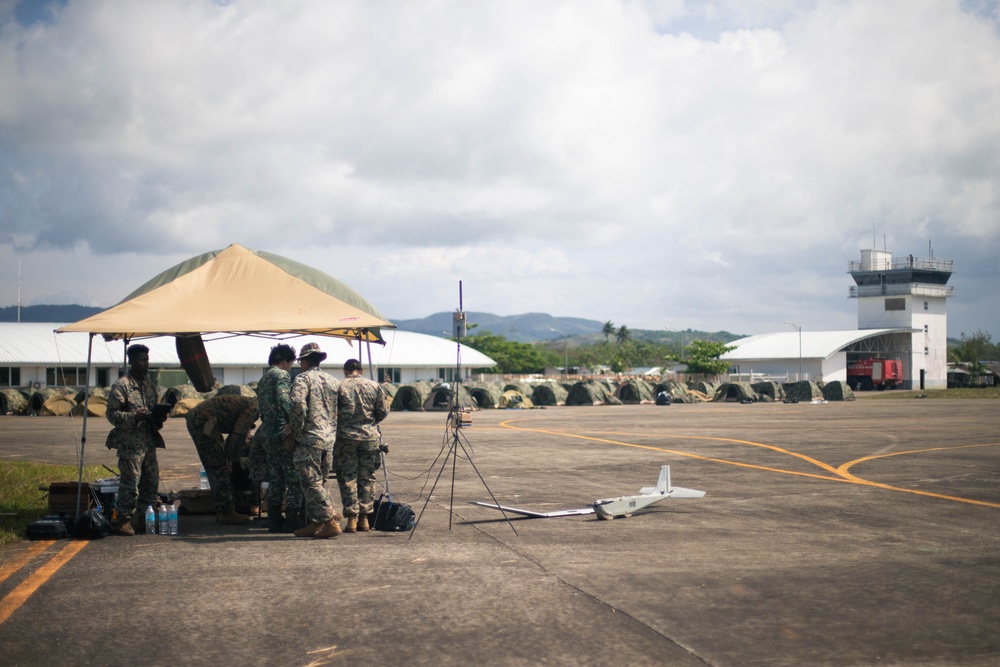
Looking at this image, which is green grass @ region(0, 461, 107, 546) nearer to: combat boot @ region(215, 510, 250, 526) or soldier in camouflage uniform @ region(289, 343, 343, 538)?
combat boot @ region(215, 510, 250, 526)

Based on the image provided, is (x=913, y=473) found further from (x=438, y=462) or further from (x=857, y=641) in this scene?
(x=857, y=641)

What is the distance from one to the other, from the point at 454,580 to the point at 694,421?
23610 millimetres

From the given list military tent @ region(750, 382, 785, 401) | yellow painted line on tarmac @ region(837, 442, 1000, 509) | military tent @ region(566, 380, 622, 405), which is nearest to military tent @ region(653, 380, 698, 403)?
military tent @ region(566, 380, 622, 405)

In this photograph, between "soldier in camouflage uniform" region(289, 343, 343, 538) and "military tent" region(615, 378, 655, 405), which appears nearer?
"soldier in camouflage uniform" region(289, 343, 343, 538)

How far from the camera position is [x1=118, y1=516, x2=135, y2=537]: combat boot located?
9164 millimetres

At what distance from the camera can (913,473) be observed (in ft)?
46.3

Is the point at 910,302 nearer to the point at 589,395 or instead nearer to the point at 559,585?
the point at 589,395

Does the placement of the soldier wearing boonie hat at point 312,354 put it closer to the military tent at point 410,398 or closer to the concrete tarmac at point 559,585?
the concrete tarmac at point 559,585

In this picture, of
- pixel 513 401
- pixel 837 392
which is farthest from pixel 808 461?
pixel 837 392

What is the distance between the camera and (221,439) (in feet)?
33.5

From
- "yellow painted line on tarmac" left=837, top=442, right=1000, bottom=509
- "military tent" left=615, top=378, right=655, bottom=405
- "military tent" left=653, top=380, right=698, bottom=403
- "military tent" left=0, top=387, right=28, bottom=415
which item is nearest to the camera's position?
"yellow painted line on tarmac" left=837, top=442, right=1000, bottom=509

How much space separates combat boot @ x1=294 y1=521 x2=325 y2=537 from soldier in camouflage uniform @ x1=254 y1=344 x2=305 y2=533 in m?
0.26

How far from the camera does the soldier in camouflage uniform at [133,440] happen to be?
9.16 metres

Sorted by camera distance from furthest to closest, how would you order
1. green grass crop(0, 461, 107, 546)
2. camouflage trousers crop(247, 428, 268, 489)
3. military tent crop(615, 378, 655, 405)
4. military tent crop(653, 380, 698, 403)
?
military tent crop(653, 380, 698, 403) → military tent crop(615, 378, 655, 405) → camouflage trousers crop(247, 428, 268, 489) → green grass crop(0, 461, 107, 546)
